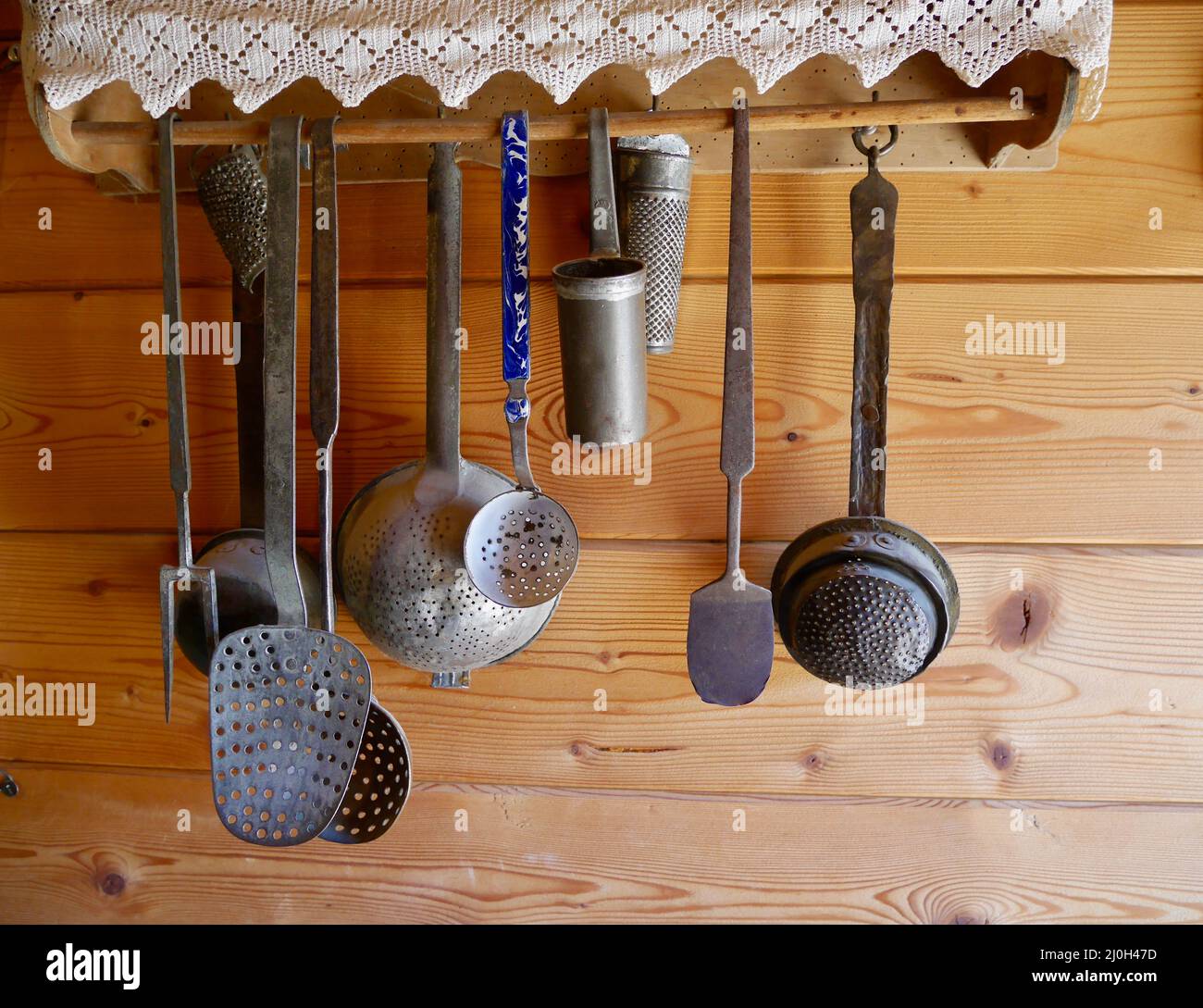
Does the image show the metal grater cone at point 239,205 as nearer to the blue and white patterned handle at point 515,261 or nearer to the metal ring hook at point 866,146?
the blue and white patterned handle at point 515,261

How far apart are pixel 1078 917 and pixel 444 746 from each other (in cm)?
64

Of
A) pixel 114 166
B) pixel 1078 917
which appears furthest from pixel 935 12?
pixel 1078 917

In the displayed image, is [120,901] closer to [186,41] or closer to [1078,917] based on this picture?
[186,41]

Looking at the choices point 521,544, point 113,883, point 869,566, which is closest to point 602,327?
point 521,544

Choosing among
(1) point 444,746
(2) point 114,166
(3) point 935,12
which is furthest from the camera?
(1) point 444,746

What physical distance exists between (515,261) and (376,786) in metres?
0.49

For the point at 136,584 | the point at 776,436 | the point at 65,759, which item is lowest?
the point at 65,759

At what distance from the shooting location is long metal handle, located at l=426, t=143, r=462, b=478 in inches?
30.0

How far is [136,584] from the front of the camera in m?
0.90

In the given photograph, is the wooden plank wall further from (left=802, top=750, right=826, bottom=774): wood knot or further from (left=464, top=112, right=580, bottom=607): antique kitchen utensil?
(left=464, top=112, right=580, bottom=607): antique kitchen utensil

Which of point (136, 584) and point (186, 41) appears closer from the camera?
point (186, 41)

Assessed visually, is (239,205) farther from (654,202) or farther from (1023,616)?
(1023,616)

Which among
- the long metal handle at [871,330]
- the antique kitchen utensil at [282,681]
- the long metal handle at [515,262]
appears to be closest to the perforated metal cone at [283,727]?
the antique kitchen utensil at [282,681]

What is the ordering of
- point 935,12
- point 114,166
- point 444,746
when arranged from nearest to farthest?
point 935,12, point 114,166, point 444,746
